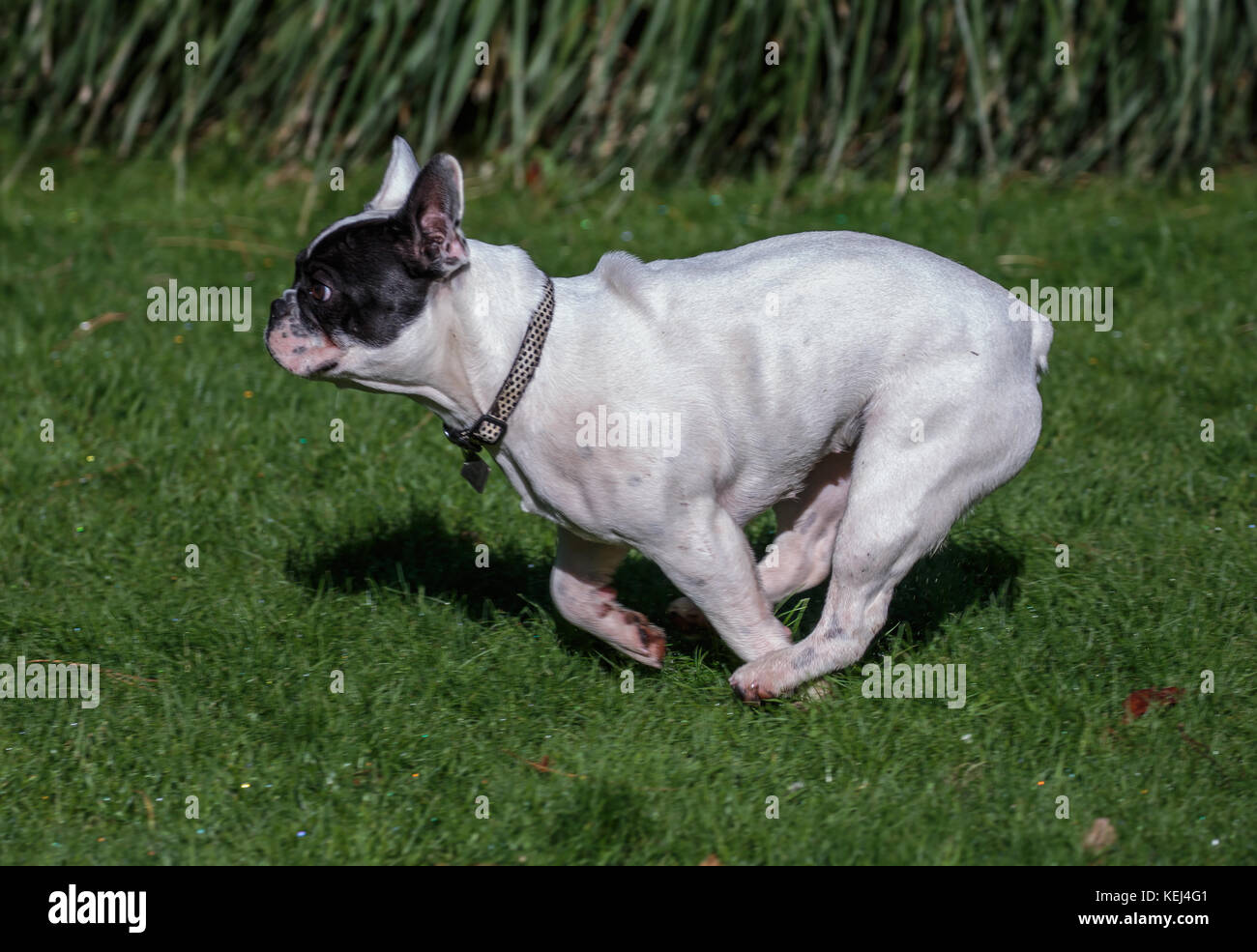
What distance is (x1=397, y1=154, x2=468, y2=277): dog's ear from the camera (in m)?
3.49

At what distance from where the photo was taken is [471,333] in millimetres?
3703

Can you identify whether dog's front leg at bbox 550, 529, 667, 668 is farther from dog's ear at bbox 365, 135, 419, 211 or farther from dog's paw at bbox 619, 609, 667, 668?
dog's ear at bbox 365, 135, 419, 211

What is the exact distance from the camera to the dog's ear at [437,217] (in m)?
3.49

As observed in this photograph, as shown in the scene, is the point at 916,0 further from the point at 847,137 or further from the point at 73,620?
the point at 73,620

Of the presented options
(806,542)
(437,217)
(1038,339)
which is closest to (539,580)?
(806,542)

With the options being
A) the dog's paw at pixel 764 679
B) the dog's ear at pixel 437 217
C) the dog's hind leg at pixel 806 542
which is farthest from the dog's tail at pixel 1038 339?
the dog's ear at pixel 437 217

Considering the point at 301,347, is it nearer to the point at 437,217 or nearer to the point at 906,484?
the point at 437,217

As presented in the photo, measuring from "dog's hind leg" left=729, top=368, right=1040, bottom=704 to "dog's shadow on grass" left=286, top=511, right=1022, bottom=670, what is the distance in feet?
1.62

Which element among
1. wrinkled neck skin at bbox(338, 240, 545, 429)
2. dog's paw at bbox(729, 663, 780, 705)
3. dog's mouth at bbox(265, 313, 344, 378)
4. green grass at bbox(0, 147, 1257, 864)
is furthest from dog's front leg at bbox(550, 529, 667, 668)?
dog's mouth at bbox(265, 313, 344, 378)

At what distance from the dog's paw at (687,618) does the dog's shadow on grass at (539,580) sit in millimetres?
23

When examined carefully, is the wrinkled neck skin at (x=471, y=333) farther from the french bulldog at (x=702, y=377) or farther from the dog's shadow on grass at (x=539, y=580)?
the dog's shadow on grass at (x=539, y=580)

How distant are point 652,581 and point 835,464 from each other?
35.5 inches

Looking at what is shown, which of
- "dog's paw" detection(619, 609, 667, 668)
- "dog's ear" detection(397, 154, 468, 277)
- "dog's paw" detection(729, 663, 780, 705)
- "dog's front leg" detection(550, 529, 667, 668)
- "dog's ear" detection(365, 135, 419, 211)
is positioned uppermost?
"dog's ear" detection(365, 135, 419, 211)

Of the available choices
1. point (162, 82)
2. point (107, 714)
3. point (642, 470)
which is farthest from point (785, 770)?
point (162, 82)
